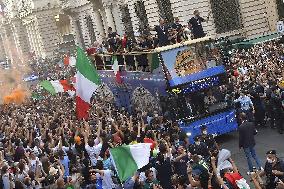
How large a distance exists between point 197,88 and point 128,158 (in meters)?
6.96

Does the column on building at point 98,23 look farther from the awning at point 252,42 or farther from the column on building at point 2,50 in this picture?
the column on building at point 2,50

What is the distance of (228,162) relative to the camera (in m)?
10.4

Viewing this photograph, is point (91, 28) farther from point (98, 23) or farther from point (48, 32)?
point (48, 32)

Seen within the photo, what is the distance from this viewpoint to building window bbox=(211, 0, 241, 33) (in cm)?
3353

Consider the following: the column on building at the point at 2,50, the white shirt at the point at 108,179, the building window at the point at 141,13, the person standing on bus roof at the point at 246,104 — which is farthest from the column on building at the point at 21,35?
the white shirt at the point at 108,179

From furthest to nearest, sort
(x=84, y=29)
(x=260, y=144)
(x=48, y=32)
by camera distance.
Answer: (x=48, y=32) < (x=84, y=29) < (x=260, y=144)

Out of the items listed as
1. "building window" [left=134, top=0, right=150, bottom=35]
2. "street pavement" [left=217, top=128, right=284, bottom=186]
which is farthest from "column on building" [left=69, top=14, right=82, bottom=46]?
"street pavement" [left=217, top=128, right=284, bottom=186]

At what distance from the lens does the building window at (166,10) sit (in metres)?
35.8

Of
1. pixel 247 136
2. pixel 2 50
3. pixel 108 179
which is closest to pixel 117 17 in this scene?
pixel 247 136

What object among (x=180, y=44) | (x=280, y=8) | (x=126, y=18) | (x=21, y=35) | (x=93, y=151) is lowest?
(x=93, y=151)

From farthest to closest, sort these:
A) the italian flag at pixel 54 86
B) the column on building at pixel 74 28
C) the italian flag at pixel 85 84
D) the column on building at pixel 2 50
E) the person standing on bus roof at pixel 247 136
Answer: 1. the column on building at pixel 2 50
2. the column on building at pixel 74 28
3. the italian flag at pixel 54 86
4. the italian flag at pixel 85 84
5. the person standing on bus roof at pixel 247 136

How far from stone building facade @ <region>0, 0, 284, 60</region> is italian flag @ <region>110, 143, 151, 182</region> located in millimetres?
22672

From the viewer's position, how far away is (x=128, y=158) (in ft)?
37.9

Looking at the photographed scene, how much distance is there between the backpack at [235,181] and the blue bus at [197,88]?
25.1 feet
